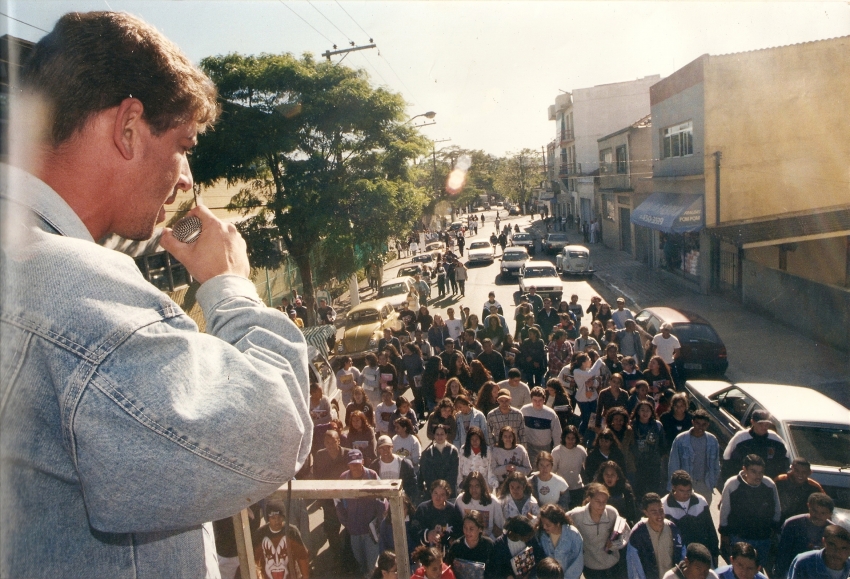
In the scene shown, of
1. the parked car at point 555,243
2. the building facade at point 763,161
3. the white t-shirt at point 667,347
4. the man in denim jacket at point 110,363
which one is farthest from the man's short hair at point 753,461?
the parked car at point 555,243

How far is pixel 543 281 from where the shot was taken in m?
21.4

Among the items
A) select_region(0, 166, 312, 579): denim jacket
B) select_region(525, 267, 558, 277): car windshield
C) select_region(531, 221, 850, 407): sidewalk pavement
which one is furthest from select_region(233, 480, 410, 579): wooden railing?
select_region(525, 267, 558, 277): car windshield

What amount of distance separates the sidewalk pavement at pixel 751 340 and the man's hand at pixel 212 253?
1253cm

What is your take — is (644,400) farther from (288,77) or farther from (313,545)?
(288,77)

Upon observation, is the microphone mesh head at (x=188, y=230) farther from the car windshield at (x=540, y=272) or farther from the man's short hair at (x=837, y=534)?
the car windshield at (x=540, y=272)

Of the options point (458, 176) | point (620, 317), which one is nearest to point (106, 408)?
point (620, 317)

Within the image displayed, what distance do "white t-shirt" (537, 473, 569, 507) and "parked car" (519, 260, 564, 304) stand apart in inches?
505

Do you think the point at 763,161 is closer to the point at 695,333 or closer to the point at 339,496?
the point at 695,333

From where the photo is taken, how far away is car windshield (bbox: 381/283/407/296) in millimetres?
21444

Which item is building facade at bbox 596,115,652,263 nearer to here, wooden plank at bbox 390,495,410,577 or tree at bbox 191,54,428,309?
tree at bbox 191,54,428,309

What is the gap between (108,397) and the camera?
804 millimetres

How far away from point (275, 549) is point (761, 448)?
491 cm

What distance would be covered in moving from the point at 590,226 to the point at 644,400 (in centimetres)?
3522

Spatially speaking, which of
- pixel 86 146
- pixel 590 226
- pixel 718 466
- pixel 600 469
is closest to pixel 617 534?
pixel 600 469
